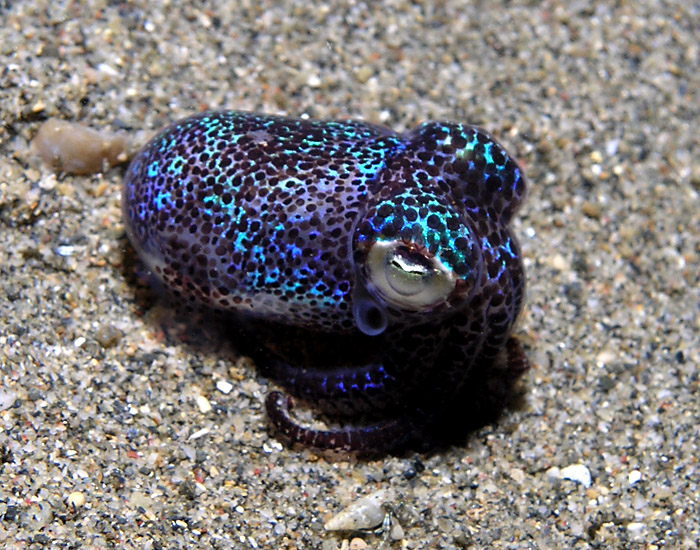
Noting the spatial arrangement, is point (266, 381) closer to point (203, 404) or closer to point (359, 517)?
point (203, 404)

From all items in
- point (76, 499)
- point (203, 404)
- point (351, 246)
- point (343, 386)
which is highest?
point (351, 246)

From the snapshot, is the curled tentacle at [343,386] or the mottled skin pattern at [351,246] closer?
the mottled skin pattern at [351,246]

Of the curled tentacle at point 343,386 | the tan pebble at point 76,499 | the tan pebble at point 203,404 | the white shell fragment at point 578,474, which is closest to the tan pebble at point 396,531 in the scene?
the curled tentacle at point 343,386

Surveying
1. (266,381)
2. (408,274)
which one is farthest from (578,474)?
(266,381)

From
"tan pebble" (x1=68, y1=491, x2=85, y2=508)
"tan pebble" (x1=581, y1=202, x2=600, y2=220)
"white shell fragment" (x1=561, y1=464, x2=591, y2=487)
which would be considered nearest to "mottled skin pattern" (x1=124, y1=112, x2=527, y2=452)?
"white shell fragment" (x1=561, y1=464, x2=591, y2=487)

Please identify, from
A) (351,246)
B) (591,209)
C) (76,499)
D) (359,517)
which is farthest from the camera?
(591,209)

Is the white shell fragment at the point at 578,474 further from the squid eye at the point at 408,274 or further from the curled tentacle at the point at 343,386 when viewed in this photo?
the squid eye at the point at 408,274

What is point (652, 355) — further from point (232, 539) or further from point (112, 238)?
point (112, 238)
